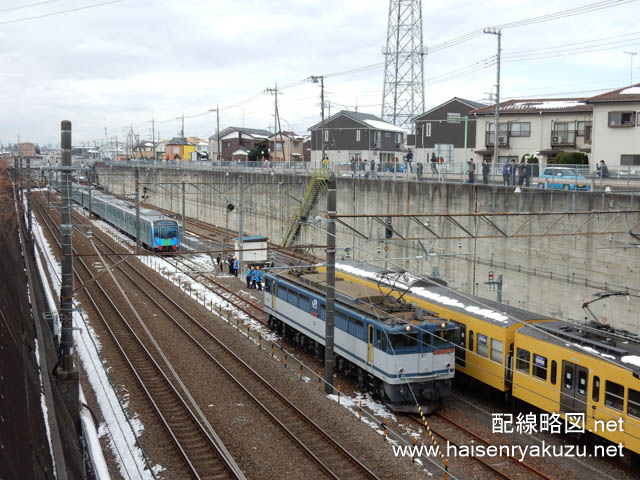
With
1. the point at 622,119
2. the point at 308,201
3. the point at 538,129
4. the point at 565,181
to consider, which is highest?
the point at 538,129

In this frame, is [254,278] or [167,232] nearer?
[254,278]

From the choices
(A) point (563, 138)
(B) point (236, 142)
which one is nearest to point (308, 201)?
(A) point (563, 138)

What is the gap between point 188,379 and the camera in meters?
17.5

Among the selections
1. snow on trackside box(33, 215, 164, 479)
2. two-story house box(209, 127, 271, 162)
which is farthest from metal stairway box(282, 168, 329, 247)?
two-story house box(209, 127, 271, 162)

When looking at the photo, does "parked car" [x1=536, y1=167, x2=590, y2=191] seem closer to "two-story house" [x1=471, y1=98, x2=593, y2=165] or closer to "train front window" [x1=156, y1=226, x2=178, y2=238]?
"two-story house" [x1=471, y1=98, x2=593, y2=165]

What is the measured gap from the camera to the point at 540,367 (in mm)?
14000

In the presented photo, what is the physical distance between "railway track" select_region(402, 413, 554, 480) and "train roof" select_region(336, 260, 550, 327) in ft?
9.09

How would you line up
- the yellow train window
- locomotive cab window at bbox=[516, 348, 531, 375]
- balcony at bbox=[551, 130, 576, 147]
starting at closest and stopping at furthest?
the yellow train window, locomotive cab window at bbox=[516, 348, 531, 375], balcony at bbox=[551, 130, 576, 147]

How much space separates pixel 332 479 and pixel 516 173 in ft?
54.6

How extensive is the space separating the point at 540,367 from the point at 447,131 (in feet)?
119

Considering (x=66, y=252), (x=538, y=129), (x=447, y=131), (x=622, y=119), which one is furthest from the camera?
(x=447, y=131)

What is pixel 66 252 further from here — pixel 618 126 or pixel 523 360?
pixel 618 126

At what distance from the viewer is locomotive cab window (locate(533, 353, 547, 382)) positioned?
13898 millimetres

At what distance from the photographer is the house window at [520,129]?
39.2 meters
